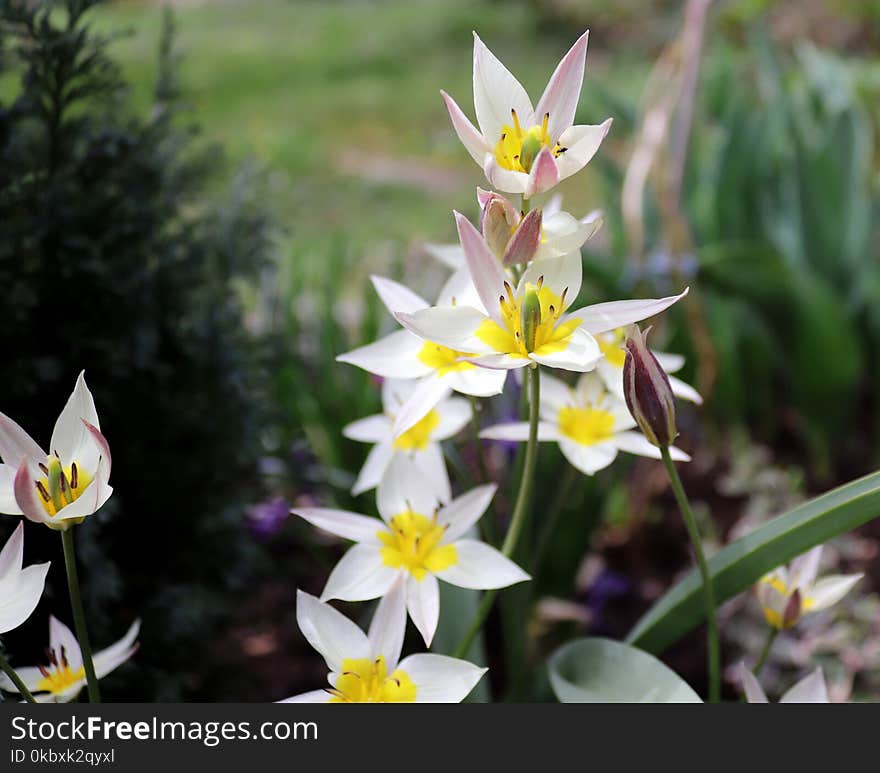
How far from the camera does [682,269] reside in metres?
1.43

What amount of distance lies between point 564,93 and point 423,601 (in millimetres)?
359

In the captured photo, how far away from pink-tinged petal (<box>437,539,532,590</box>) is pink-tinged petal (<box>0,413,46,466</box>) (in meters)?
0.28

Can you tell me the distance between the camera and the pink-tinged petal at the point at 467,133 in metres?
0.62

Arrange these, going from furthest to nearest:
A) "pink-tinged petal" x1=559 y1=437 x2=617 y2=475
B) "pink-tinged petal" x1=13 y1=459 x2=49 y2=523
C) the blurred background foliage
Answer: the blurred background foliage, "pink-tinged petal" x1=559 y1=437 x2=617 y2=475, "pink-tinged petal" x1=13 y1=459 x2=49 y2=523

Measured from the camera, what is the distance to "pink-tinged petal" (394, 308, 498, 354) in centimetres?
63

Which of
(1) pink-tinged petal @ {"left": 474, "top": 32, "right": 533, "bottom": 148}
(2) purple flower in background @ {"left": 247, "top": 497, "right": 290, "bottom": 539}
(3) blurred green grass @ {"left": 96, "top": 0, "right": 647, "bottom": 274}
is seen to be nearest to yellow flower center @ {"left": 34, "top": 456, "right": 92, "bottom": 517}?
(1) pink-tinged petal @ {"left": 474, "top": 32, "right": 533, "bottom": 148}

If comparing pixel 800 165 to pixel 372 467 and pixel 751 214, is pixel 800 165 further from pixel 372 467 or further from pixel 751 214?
pixel 372 467

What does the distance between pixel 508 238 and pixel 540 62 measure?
485 cm

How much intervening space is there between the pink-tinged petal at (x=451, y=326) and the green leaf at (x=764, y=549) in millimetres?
267

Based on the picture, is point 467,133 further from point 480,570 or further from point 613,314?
point 480,570

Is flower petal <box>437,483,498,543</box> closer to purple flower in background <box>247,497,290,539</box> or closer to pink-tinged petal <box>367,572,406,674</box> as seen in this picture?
pink-tinged petal <box>367,572,406,674</box>

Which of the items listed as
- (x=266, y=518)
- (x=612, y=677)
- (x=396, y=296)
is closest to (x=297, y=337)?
(x=266, y=518)

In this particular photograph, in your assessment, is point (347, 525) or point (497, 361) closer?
point (497, 361)

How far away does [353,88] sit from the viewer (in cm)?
469
